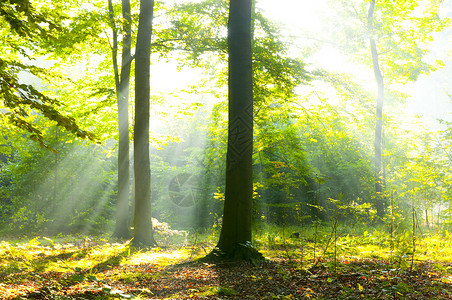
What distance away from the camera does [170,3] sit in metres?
12.0

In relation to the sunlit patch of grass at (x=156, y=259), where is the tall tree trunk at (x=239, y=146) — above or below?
above

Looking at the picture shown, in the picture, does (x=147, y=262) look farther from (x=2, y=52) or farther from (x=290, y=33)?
(x=2, y=52)

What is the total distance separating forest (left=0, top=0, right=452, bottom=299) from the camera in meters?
4.57

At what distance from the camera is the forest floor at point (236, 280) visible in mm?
3727

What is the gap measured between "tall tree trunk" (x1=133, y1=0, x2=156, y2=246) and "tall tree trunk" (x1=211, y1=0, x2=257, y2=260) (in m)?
4.07

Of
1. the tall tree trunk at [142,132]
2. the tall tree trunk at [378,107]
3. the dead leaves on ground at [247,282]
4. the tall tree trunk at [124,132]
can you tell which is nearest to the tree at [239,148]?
the dead leaves on ground at [247,282]

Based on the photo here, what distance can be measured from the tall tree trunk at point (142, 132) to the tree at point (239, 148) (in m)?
4.07

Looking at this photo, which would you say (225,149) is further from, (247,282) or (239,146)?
(247,282)

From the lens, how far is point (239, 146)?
620 centimetres

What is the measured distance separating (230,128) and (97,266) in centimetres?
379

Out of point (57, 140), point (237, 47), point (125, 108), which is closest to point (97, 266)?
point (237, 47)

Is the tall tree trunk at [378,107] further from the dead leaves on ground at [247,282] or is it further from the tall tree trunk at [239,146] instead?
the tall tree trunk at [239,146]

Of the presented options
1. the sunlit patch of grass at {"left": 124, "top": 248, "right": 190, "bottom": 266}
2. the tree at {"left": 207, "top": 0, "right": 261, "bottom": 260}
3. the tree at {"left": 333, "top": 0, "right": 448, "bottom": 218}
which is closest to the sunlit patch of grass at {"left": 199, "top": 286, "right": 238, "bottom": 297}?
the tree at {"left": 207, "top": 0, "right": 261, "bottom": 260}

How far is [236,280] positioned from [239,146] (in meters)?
2.42
